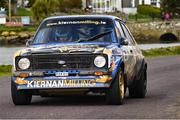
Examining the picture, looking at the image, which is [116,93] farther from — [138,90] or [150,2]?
[150,2]

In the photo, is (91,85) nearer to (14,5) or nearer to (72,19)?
(72,19)

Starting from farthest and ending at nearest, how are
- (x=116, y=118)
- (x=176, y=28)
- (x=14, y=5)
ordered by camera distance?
(x=14, y=5)
(x=176, y=28)
(x=116, y=118)

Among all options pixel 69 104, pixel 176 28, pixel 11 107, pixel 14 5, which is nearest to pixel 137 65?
pixel 69 104

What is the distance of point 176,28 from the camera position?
92.9m

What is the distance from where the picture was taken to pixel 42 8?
9775 cm

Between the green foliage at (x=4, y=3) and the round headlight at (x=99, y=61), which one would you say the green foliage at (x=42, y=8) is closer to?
the green foliage at (x=4, y=3)

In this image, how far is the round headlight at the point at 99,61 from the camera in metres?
13.8

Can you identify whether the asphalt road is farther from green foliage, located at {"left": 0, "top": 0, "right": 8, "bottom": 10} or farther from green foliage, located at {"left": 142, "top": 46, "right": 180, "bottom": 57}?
green foliage, located at {"left": 0, "top": 0, "right": 8, "bottom": 10}

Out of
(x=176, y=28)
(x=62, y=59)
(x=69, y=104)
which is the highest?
(x=62, y=59)

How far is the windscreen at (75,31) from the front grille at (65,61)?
1.07 metres

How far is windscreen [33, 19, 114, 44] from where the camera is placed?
15.0 meters

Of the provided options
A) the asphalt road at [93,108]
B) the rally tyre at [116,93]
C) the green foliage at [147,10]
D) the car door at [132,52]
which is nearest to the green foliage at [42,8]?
the green foliage at [147,10]

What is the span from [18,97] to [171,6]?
3162 inches

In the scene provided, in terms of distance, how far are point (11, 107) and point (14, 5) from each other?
9075 centimetres
